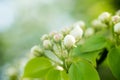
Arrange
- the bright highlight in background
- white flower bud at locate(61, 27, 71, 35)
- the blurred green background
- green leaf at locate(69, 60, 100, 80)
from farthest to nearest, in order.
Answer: the bright highlight in background < the blurred green background < white flower bud at locate(61, 27, 71, 35) < green leaf at locate(69, 60, 100, 80)

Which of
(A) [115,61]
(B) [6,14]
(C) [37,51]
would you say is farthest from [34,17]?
(A) [115,61]

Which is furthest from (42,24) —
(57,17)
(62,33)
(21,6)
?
(62,33)

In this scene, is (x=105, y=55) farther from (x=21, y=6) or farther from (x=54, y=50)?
(x=21, y=6)

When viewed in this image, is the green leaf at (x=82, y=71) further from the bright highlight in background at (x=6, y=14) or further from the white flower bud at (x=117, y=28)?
the bright highlight in background at (x=6, y=14)

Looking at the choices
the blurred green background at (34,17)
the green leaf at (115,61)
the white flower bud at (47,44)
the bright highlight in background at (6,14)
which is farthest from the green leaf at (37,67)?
the bright highlight in background at (6,14)

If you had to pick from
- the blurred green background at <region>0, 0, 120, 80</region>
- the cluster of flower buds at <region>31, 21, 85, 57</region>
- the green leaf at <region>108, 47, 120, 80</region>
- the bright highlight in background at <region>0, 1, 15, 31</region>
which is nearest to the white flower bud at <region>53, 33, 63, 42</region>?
the cluster of flower buds at <region>31, 21, 85, 57</region>

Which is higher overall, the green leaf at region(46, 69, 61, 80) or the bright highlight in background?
the bright highlight in background

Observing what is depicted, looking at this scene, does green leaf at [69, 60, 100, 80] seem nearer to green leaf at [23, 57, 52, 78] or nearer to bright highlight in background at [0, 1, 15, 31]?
green leaf at [23, 57, 52, 78]
